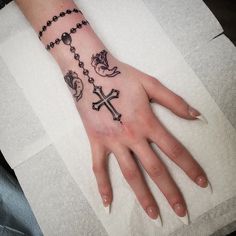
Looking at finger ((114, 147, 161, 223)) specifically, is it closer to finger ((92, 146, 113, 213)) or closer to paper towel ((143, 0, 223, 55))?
finger ((92, 146, 113, 213))

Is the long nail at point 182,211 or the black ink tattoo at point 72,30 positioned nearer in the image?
the long nail at point 182,211

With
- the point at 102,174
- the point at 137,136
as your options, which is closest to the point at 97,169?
the point at 102,174

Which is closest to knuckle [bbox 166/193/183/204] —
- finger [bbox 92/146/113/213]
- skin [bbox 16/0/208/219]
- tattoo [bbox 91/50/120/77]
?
skin [bbox 16/0/208/219]

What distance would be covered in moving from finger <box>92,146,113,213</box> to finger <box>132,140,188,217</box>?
0.25ft

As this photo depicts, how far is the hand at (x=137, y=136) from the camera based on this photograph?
62cm

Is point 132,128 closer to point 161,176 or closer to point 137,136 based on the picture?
point 137,136

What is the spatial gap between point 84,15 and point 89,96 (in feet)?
0.82

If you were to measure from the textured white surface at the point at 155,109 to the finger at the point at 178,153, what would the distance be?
0.06 ft

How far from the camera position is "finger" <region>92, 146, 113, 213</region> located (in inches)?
25.4

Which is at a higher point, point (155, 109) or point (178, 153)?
point (155, 109)

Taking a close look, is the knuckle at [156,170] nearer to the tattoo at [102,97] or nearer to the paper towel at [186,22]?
the tattoo at [102,97]

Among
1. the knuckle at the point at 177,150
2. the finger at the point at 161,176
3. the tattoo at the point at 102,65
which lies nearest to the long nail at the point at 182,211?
the finger at the point at 161,176

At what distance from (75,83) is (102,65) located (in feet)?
0.26

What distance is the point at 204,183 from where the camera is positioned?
1.98 feet
